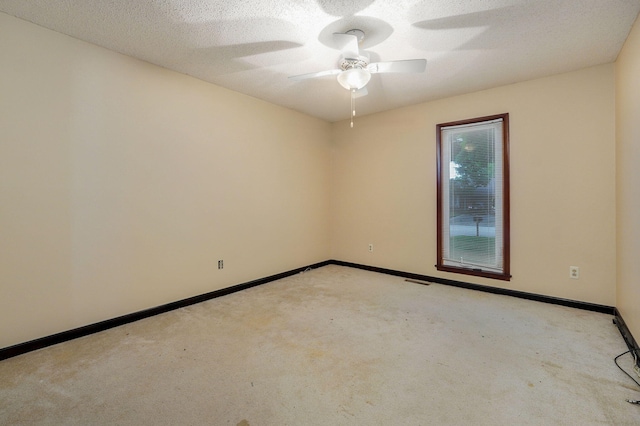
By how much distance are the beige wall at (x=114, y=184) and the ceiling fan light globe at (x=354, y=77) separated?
1.75 metres

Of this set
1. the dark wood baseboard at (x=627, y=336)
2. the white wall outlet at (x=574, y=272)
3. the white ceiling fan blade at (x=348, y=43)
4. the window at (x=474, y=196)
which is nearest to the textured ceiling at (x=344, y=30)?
the white ceiling fan blade at (x=348, y=43)

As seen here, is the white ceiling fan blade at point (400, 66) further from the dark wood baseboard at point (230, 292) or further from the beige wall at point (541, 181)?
the dark wood baseboard at point (230, 292)

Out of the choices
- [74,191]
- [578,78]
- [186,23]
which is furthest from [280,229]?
[578,78]

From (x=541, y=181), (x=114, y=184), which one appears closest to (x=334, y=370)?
(x=114, y=184)

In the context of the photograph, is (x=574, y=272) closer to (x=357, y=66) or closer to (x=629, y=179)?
(x=629, y=179)

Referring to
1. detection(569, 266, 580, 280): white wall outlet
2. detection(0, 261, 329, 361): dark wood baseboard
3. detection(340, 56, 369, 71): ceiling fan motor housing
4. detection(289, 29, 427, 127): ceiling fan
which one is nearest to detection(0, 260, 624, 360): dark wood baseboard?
detection(0, 261, 329, 361): dark wood baseboard

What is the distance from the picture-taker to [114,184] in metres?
2.65

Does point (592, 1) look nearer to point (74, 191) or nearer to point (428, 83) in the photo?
point (428, 83)

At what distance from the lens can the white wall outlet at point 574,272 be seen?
305 cm

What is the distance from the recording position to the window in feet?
11.5

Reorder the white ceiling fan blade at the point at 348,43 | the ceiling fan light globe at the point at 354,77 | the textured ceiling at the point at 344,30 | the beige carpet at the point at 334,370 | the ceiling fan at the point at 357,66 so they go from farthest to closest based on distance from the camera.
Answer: the ceiling fan light globe at the point at 354,77
the ceiling fan at the point at 357,66
the white ceiling fan blade at the point at 348,43
the textured ceiling at the point at 344,30
the beige carpet at the point at 334,370

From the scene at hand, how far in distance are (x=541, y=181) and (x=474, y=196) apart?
70 centimetres

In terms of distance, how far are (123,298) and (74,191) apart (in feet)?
3.44

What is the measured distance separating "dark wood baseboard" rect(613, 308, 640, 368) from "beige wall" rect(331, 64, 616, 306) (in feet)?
0.93
